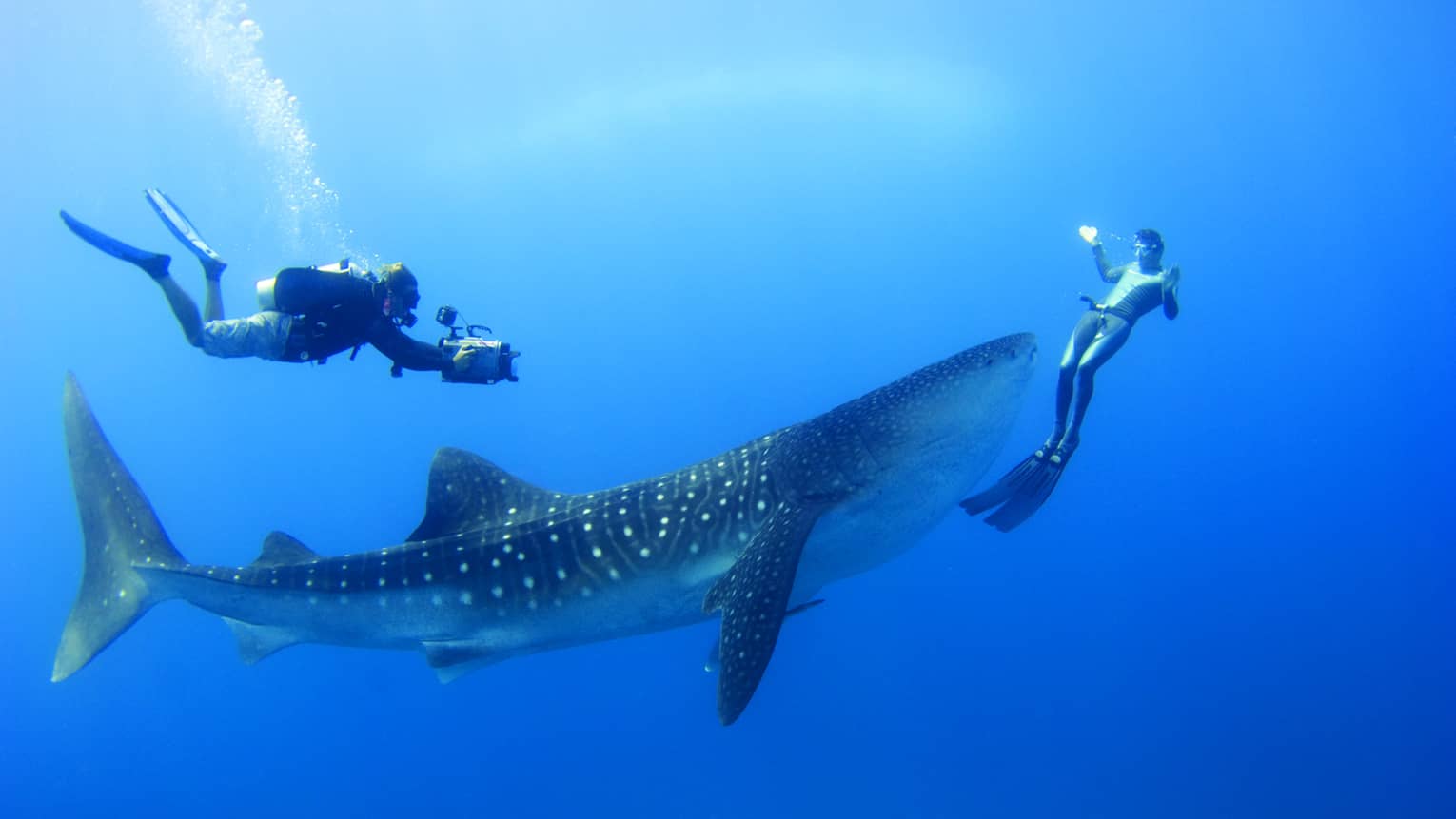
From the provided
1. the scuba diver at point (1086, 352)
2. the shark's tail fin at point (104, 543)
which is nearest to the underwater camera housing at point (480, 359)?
the shark's tail fin at point (104, 543)

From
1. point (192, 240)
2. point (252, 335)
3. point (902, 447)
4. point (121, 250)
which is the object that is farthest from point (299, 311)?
point (902, 447)

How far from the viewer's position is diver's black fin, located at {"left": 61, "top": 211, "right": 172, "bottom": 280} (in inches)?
223

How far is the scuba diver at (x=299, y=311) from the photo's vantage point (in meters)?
5.82

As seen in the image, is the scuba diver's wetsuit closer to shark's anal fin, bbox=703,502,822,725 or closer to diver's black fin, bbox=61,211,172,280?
diver's black fin, bbox=61,211,172,280

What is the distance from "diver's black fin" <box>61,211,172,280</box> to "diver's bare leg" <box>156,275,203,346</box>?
0.09 metres

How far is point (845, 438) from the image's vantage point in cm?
576

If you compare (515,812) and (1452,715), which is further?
(1452,715)

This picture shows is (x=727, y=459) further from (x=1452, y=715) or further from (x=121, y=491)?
(x=1452, y=715)

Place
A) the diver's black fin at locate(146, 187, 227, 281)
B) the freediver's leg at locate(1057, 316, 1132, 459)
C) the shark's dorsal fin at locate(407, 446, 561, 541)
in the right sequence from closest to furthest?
the shark's dorsal fin at locate(407, 446, 561, 541)
the diver's black fin at locate(146, 187, 227, 281)
the freediver's leg at locate(1057, 316, 1132, 459)

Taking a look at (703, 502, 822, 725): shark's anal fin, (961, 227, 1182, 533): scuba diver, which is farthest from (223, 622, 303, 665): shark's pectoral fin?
(961, 227, 1182, 533): scuba diver

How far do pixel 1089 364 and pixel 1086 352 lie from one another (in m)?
0.20

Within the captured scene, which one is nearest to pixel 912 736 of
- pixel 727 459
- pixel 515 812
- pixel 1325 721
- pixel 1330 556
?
pixel 515 812

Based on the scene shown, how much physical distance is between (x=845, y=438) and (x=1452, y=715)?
36831 millimetres

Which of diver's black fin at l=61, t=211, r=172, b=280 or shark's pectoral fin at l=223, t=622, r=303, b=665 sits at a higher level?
diver's black fin at l=61, t=211, r=172, b=280
